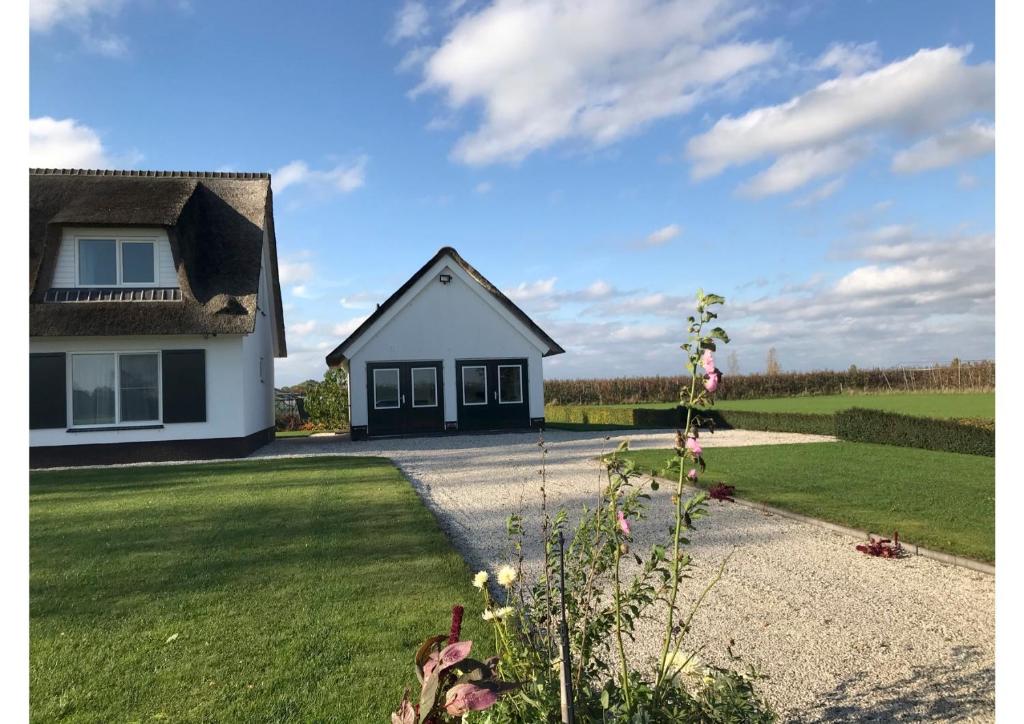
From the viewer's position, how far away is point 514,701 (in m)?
2.57

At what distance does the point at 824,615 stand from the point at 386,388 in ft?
57.6

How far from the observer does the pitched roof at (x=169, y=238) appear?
15.6m

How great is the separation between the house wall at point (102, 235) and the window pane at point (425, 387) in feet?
25.1

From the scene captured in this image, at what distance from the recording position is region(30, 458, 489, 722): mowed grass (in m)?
3.58

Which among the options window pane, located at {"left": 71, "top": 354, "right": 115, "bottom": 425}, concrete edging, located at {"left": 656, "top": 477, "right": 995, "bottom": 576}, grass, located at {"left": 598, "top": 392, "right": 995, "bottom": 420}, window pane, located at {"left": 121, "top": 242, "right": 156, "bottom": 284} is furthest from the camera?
grass, located at {"left": 598, "top": 392, "right": 995, "bottom": 420}

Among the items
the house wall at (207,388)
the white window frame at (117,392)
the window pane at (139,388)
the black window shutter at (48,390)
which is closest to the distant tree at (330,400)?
the house wall at (207,388)

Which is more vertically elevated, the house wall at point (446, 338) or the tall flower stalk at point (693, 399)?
the house wall at point (446, 338)

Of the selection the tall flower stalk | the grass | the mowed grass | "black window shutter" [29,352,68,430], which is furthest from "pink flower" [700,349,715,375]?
the grass

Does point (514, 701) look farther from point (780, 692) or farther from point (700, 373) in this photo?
point (780, 692)

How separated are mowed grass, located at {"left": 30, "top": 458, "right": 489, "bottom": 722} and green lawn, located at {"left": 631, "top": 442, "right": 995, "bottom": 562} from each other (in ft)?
11.8

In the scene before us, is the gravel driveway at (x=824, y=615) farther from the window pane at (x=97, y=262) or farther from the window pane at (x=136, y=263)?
the window pane at (x=97, y=262)

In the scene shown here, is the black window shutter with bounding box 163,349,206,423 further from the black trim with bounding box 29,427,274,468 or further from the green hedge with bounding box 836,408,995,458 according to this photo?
the green hedge with bounding box 836,408,995,458

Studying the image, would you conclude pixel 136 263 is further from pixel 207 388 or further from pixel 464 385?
pixel 464 385

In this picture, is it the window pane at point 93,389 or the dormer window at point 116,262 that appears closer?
the window pane at point 93,389
